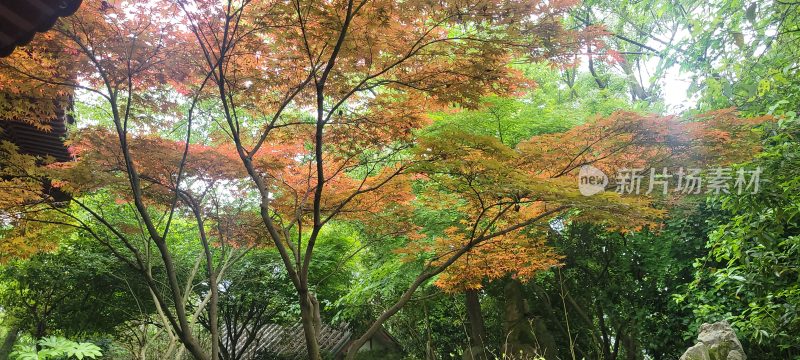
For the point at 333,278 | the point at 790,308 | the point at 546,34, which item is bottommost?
the point at 333,278

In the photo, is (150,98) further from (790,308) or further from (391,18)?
(790,308)

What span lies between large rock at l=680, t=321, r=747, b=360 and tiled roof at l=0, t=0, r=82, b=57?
5.98m

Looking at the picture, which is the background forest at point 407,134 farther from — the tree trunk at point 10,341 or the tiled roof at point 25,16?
the tree trunk at point 10,341

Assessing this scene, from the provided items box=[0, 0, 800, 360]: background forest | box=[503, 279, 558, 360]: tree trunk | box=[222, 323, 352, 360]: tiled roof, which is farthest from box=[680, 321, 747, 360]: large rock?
box=[222, 323, 352, 360]: tiled roof

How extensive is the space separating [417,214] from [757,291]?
3.81 m

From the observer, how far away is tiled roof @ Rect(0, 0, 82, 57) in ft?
4.41

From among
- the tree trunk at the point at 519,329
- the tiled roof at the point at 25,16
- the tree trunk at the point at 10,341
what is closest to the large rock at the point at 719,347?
the tree trunk at the point at 519,329

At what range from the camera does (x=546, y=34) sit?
3.01 metres

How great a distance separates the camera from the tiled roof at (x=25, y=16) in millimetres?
1343

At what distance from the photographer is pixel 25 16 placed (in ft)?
4.51

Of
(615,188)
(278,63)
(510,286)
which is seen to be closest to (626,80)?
(510,286)

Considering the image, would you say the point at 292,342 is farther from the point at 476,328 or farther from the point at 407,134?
the point at 407,134

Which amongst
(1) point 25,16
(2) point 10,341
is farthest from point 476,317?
(2) point 10,341

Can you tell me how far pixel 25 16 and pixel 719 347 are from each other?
6.31 m
